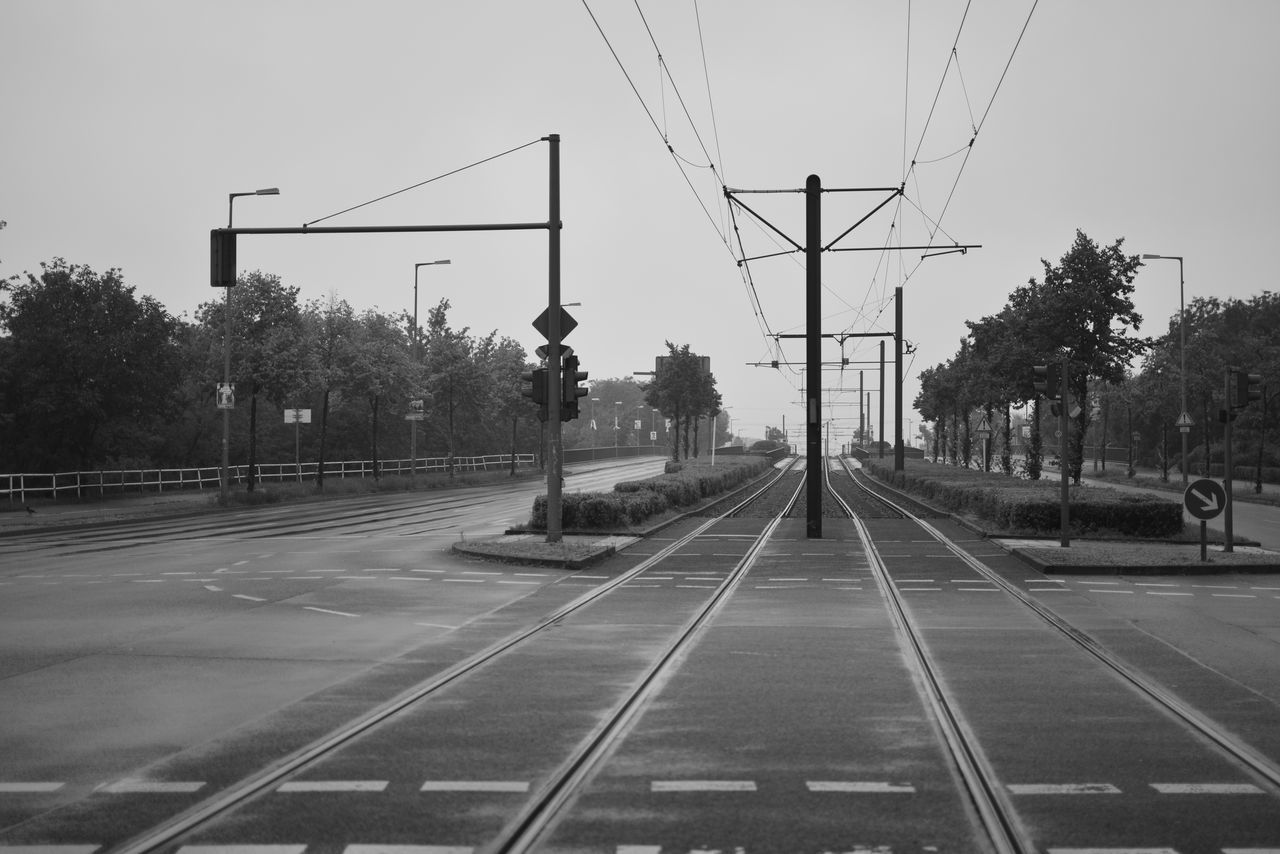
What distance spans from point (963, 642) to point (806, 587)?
4.86 meters

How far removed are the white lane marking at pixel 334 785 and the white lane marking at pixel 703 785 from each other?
1.37 meters

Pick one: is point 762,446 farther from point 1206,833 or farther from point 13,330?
point 1206,833

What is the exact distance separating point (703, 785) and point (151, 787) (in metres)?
2.75

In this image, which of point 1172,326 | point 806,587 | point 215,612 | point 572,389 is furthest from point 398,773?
point 1172,326

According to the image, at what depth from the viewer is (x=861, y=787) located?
6070 mm

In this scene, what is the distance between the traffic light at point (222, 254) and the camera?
71.5ft

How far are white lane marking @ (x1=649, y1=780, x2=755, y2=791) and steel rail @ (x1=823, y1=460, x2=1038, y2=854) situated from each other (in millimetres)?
1096

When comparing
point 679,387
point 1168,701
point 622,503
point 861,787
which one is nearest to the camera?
point 861,787

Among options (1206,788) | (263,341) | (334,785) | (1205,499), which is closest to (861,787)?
(1206,788)

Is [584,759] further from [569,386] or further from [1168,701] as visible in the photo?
[569,386]

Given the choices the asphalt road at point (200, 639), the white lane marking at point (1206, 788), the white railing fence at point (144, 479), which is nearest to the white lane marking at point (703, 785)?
the white lane marking at point (1206, 788)

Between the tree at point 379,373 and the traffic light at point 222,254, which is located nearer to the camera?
the traffic light at point 222,254

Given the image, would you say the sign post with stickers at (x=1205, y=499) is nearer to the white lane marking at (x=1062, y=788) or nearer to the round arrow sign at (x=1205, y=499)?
the round arrow sign at (x=1205, y=499)

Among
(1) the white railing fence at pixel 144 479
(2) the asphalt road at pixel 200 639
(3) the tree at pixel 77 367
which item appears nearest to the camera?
(2) the asphalt road at pixel 200 639
